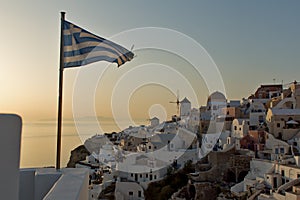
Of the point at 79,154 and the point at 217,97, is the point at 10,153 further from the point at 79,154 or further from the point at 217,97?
the point at 79,154

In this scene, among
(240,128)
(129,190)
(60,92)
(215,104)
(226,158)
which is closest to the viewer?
(60,92)

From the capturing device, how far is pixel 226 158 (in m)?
21.6

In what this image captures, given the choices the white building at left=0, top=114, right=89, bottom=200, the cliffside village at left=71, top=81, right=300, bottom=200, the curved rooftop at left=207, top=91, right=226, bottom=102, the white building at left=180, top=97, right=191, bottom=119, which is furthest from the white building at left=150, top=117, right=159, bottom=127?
the white building at left=0, top=114, right=89, bottom=200

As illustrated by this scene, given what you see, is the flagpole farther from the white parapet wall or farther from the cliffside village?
the cliffside village

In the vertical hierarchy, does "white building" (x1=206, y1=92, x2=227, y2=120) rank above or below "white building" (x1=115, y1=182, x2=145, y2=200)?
above

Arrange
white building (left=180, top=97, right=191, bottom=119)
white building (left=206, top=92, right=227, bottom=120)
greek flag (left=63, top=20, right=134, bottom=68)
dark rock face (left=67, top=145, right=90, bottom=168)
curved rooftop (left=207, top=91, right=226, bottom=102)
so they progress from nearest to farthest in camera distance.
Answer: greek flag (left=63, top=20, right=134, bottom=68), white building (left=206, top=92, right=227, bottom=120), curved rooftop (left=207, top=91, right=226, bottom=102), dark rock face (left=67, top=145, right=90, bottom=168), white building (left=180, top=97, right=191, bottom=119)

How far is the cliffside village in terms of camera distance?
16.8 metres

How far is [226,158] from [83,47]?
1857 cm

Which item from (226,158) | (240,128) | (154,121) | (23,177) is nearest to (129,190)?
(226,158)

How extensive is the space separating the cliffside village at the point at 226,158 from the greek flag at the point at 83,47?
11212 millimetres

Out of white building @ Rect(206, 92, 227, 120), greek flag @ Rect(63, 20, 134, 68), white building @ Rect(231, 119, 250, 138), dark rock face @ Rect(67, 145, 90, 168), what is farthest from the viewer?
dark rock face @ Rect(67, 145, 90, 168)

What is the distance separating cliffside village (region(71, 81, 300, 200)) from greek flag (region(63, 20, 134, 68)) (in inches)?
441

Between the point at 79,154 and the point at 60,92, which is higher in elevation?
the point at 60,92

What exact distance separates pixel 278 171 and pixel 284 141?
5504 mm
